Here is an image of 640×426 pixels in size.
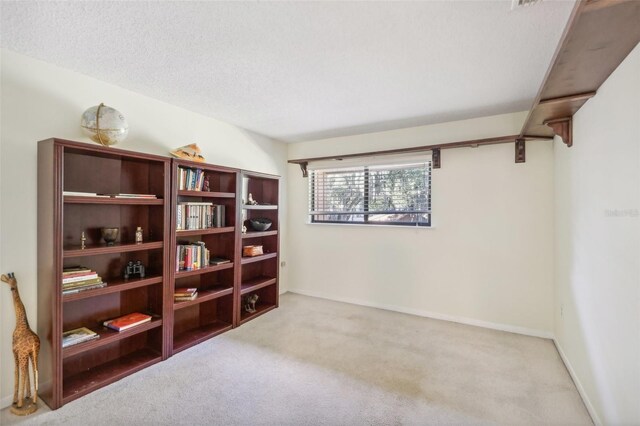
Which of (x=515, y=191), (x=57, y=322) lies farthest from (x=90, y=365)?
(x=515, y=191)

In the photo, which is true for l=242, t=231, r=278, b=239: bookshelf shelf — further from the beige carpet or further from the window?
the beige carpet

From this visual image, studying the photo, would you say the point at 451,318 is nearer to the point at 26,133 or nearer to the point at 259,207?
the point at 259,207

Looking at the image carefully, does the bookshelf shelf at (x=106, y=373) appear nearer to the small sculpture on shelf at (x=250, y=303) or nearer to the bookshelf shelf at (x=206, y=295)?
the bookshelf shelf at (x=206, y=295)

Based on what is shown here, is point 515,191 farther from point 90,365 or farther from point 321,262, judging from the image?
point 90,365

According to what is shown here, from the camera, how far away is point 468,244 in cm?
331

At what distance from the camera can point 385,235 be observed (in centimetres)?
380

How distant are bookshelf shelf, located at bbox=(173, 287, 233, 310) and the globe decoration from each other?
1.45 metres

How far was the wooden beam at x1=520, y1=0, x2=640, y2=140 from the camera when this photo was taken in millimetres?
1090

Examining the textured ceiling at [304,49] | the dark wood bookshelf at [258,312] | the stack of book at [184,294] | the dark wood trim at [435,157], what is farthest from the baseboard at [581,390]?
Answer: the stack of book at [184,294]

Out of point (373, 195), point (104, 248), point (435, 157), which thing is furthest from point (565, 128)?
point (104, 248)

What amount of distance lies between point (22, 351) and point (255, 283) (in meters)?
2.03

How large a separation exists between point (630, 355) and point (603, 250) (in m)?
0.58

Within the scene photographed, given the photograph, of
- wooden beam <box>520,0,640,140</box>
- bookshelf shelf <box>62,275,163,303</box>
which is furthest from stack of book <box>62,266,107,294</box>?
wooden beam <box>520,0,640,140</box>

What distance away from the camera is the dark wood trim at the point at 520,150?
2973mm
